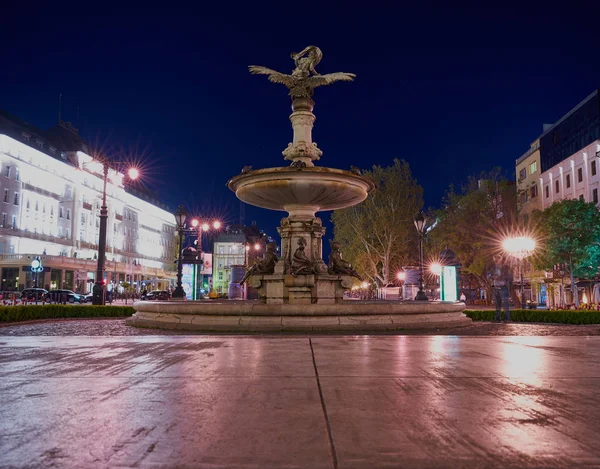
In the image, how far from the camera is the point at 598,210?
4003 centimetres

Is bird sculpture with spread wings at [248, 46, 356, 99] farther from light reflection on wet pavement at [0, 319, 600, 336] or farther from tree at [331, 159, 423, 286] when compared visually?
tree at [331, 159, 423, 286]

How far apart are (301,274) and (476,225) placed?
3537cm

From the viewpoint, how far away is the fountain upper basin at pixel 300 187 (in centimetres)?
1475

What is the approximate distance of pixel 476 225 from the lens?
46.5 meters

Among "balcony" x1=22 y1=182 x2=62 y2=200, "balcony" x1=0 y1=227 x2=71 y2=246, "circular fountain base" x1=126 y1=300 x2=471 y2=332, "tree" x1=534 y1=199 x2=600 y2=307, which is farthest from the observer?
"balcony" x1=22 y1=182 x2=62 y2=200

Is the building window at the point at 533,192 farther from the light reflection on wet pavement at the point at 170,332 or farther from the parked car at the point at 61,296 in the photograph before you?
the parked car at the point at 61,296

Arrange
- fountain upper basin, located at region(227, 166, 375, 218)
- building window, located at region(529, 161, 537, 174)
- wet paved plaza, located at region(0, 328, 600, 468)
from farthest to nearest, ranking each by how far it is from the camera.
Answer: building window, located at region(529, 161, 537, 174) < fountain upper basin, located at region(227, 166, 375, 218) < wet paved plaza, located at region(0, 328, 600, 468)

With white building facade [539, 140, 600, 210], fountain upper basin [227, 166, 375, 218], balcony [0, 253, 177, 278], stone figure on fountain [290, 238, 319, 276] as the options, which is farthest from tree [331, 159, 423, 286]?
balcony [0, 253, 177, 278]

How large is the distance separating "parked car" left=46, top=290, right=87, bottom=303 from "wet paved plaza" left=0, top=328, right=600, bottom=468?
Result: 3153 cm

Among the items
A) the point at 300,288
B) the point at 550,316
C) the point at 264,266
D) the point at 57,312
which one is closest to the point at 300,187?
the point at 264,266

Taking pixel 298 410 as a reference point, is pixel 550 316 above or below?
above

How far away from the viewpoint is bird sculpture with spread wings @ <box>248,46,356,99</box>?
1780 cm

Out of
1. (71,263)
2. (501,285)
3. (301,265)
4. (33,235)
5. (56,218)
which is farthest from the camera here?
(56,218)

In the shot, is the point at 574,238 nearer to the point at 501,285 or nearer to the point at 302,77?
the point at 501,285
